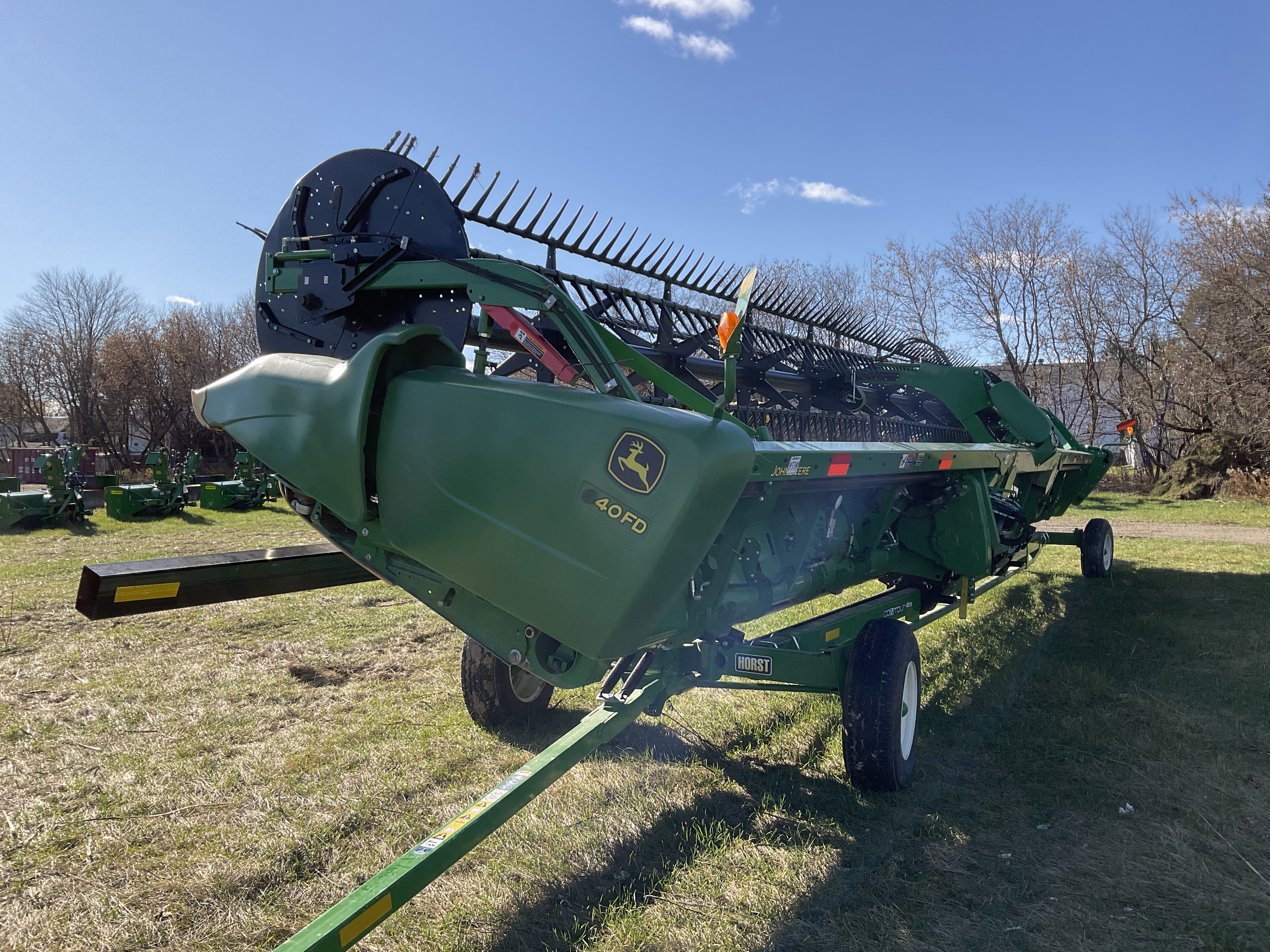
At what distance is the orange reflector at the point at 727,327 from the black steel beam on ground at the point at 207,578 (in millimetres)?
1528

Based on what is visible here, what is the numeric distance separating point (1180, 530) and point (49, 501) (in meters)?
18.8

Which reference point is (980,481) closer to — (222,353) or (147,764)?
(147,764)

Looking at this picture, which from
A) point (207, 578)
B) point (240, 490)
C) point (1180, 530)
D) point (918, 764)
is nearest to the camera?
point (207, 578)

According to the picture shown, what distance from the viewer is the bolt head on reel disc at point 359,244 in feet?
10.1

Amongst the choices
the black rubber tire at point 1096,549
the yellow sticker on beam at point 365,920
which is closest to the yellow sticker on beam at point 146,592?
the yellow sticker on beam at point 365,920

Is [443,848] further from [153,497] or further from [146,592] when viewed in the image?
[153,497]

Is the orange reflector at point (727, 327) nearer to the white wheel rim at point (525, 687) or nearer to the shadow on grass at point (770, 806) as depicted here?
the shadow on grass at point (770, 806)

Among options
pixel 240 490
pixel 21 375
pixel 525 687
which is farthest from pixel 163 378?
pixel 525 687

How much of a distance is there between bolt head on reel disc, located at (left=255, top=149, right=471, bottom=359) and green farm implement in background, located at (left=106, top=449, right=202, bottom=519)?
43.8 ft

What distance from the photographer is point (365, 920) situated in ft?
5.90

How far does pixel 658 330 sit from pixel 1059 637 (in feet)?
13.0

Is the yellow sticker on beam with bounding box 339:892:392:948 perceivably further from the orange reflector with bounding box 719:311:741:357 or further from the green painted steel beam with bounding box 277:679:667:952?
the orange reflector with bounding box 719:311:741:357

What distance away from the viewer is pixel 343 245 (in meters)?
3.12

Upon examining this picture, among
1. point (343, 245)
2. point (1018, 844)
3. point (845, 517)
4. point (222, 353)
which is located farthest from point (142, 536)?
point (222, 353)
